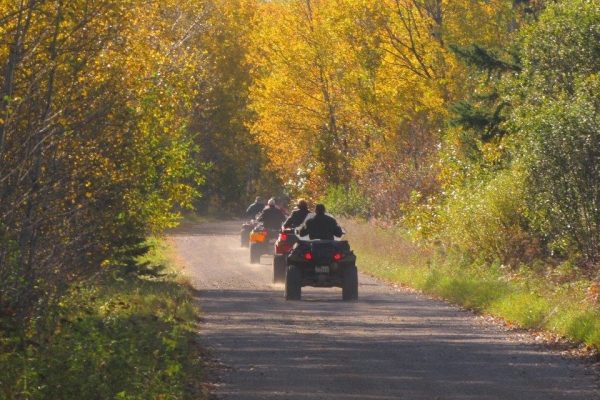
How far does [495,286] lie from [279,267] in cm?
565

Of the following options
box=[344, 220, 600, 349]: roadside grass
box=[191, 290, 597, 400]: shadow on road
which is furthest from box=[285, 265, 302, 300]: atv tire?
box=[344, 220, 600, 349]: roadside grass

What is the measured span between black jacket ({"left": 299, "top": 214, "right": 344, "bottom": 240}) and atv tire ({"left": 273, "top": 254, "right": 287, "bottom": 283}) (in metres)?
2.37

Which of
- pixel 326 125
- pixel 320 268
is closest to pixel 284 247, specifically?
pixel 320 268

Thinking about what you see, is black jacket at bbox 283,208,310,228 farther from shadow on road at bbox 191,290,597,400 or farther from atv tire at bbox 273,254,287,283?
shadow on road at bbox 191,290,597,400

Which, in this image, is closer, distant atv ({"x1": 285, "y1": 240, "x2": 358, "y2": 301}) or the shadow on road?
the shadow on road

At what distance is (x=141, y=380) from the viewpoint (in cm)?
1218

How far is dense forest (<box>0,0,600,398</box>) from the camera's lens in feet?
48.6

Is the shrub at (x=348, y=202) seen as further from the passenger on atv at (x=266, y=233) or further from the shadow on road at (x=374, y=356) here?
the shadow on road at (x=374, y=356)

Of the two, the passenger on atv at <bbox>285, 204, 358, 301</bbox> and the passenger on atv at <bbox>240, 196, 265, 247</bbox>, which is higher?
the passenger on atv at <bbox>240, 196, 265, 247</bbox>

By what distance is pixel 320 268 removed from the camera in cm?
2512

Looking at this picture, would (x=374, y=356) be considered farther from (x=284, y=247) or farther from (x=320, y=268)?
(x=284, y=247)

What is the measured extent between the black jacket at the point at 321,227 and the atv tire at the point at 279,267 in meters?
2.37

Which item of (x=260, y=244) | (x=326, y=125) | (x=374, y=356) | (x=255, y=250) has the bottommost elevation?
(x=374, y=356)

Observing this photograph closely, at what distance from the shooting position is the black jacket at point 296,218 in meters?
28.5
